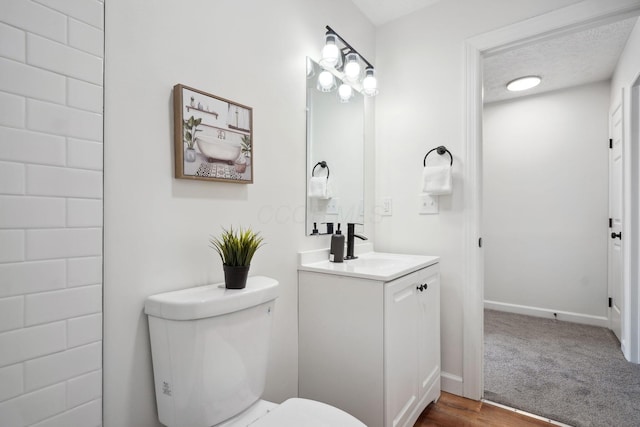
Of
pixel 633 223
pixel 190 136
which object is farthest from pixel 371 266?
pixel 633 223

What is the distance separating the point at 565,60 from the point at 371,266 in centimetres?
248

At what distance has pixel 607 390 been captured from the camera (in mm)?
1966

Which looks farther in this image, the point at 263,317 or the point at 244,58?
the point at 244,58

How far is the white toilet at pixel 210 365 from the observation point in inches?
37.8

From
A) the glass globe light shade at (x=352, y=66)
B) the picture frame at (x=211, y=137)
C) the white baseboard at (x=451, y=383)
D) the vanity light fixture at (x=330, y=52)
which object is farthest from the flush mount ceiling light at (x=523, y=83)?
the picture frame at (x=211, y=137)

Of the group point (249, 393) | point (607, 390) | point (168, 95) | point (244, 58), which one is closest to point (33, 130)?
point (168, 95)

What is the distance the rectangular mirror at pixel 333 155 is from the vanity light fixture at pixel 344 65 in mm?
35

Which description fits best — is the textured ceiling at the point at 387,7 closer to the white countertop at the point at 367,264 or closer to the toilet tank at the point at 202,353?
the white countertop at the point at 367,264

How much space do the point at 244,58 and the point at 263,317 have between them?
41.0 inches

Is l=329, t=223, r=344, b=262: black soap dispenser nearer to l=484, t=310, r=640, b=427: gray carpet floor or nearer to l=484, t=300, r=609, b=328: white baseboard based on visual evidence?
l=484, t=310, r=640, b=427: gray carpet floor

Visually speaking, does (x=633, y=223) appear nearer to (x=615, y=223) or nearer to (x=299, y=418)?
(x=615, y=223)

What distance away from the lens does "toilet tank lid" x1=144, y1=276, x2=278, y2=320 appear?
0.96 meters

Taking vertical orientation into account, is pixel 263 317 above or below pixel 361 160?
below

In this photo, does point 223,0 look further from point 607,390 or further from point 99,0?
point 607,390
